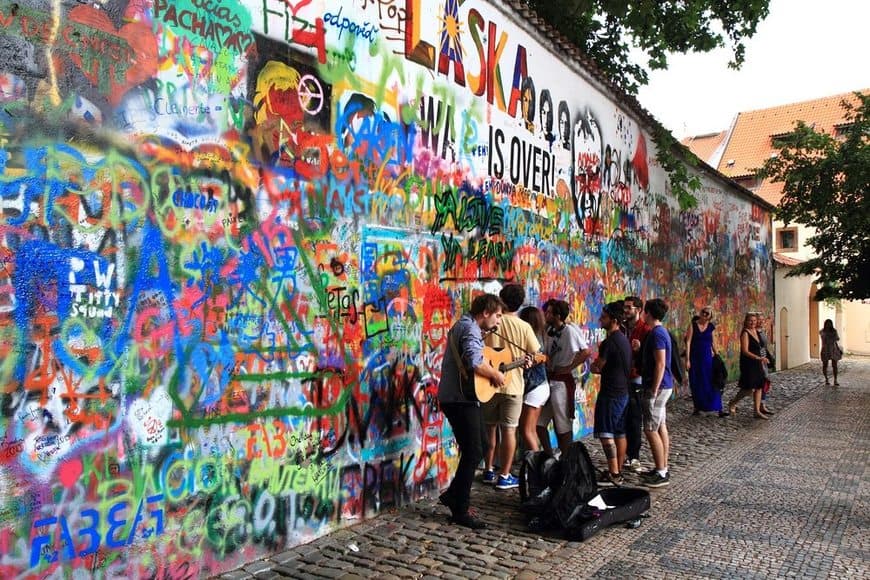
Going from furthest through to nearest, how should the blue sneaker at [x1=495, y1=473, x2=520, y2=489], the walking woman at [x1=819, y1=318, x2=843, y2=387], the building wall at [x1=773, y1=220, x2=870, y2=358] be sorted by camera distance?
the building wall at [x1=773, y1=220, x2=870, y2=358] < the walking woman at [x1=819, y1=318, x2=843, y2=387] < the blue sneaker at [x1=495, y1=473, x2=520, y2=489]

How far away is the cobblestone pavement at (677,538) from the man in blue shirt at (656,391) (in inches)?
9.6

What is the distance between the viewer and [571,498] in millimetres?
5863

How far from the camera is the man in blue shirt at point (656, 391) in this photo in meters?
7.48

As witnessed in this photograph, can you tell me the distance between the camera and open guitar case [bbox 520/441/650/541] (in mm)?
5758

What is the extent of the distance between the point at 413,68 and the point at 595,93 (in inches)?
205

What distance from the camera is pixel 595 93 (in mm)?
11062

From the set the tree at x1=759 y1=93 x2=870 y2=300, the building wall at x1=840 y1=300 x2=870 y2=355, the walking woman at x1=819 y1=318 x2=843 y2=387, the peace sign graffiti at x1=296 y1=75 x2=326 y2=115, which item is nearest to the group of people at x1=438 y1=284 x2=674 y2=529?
the peace sign graffiti at x1=296 y1=75 x2=326 y2=115

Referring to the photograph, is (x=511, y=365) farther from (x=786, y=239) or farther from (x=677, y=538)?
(x=786, y=239)

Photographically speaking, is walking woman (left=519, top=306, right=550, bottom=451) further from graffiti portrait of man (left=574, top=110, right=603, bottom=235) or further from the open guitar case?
graffiti portrait of man (left=574, top=110, right=603, bottom=235)

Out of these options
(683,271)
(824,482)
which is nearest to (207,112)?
(824,482)

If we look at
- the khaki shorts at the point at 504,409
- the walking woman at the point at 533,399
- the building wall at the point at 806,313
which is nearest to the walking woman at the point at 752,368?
the walking woman at the point at 533,399

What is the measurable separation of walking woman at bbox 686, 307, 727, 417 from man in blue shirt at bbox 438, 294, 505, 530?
7677mm

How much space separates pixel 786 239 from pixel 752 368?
26.6 meters

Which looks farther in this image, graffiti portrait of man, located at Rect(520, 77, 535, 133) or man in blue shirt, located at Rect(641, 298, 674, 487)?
graffiti portrait of man, located at Rect(520, 77, 535, 133)
